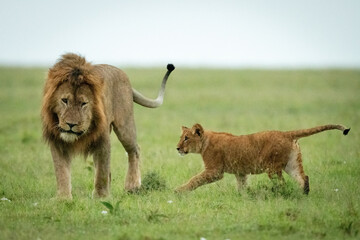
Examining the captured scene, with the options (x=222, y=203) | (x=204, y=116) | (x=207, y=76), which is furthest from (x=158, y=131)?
(x=207, y=76)

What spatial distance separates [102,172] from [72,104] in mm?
871

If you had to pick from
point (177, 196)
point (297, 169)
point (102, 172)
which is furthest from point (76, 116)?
point (297, 169)

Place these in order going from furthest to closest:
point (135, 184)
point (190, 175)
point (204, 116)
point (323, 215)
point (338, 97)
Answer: point (338, 97) → point (204, 116) → point (190, 175) → point (135, 184) → point (323, 215)

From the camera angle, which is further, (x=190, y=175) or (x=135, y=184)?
(x=190, y=175)

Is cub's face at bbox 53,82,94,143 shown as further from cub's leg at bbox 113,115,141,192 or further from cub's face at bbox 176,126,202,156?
cub's face at bbox 176,126,202,156

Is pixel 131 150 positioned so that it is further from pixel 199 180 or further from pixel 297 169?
pixel 297 169

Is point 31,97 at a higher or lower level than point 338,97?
lower

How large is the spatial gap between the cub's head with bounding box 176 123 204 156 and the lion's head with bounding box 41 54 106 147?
1141 mm

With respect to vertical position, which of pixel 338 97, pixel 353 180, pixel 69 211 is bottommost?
pixel 69 211

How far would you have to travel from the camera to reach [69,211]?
6473 mm

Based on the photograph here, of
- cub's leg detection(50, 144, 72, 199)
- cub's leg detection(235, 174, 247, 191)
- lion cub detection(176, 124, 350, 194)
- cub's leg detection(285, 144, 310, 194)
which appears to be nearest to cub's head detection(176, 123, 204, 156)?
lion cub detection(176, 124, 350, 194)

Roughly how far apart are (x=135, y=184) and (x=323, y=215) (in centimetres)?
255

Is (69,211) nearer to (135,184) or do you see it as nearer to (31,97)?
(135,184)

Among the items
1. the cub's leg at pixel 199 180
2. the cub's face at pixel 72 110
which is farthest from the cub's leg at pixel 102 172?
the cub's leg at pixel 199 180
